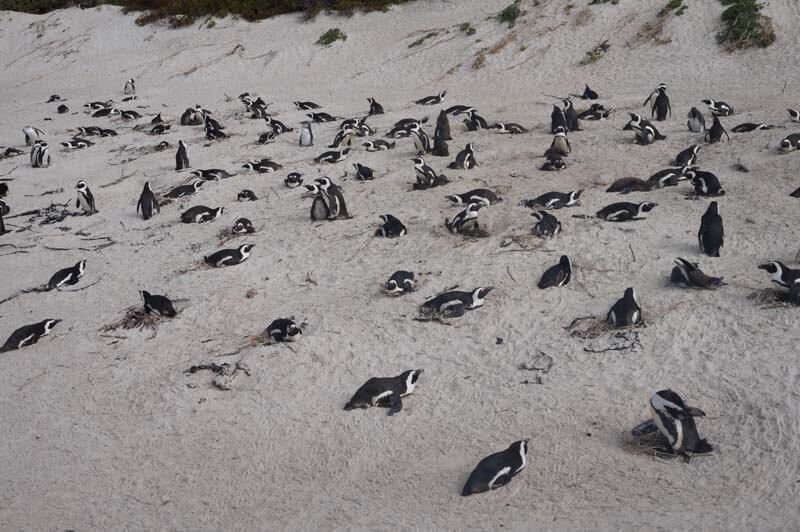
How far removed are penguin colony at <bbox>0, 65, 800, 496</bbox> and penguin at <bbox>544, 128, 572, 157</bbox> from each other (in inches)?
0.7

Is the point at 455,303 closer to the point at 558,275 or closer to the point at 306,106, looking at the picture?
the point at 558,275

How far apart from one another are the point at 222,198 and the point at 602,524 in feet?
28.2

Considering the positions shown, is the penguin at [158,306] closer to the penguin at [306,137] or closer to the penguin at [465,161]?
the penguin at [465,161]

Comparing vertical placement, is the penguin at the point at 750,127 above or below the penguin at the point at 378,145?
below

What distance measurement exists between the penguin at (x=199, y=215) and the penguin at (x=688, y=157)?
6778 mm

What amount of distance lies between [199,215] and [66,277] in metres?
2.11

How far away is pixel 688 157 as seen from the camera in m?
10.8

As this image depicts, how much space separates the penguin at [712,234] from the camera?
7824 mm

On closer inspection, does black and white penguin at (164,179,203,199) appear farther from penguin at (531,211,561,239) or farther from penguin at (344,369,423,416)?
penguin at (344,369,423,416)

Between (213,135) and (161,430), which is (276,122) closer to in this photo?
(213,135)

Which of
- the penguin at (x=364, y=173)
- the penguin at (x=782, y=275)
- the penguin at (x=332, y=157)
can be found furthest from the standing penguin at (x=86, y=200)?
the penguin at (x=782, y=275)

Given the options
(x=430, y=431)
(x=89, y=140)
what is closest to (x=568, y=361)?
(x=430, y=431)

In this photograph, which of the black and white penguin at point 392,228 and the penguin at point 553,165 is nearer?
the black and white penguin at point 392,228

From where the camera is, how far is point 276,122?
1552 cm
